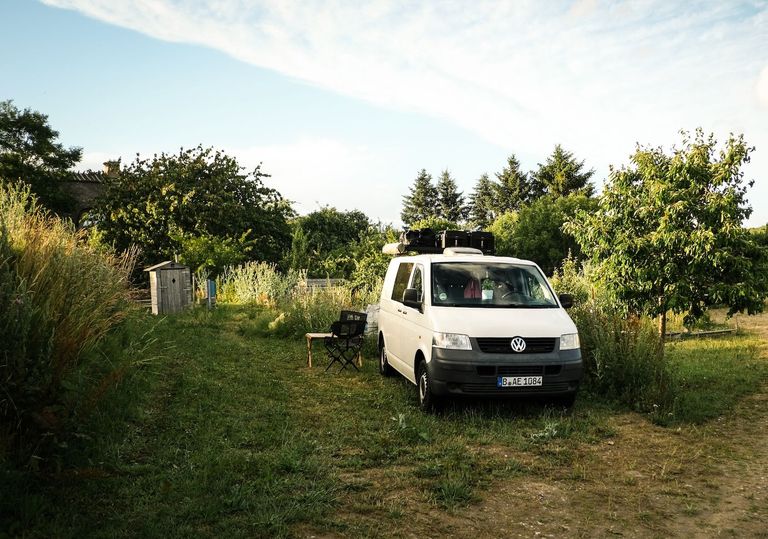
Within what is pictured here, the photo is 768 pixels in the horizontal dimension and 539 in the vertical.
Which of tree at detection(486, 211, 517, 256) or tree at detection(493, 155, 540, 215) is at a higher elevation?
tree at detection(493, 155, 540, 215)

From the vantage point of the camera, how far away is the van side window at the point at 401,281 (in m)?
8.69

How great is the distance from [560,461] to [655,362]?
2.93 metres

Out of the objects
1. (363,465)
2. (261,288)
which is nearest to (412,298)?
(363,465)

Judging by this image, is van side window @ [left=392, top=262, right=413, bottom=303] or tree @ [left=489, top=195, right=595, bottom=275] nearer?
van side window @ [left=392, top=262, right=413, bottom=303]

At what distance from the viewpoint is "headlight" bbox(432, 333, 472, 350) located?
6691mm

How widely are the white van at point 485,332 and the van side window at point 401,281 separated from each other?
0.32 m

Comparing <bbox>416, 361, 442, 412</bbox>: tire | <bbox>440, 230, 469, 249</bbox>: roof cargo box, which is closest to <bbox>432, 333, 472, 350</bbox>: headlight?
<bbox>416, 361, 442, 412</bbox>: tire

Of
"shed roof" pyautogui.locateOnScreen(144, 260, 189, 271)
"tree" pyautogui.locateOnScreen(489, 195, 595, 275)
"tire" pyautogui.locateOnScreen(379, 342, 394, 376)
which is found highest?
"tree" pyautogui.locateOnScreen(489, 195, 595, 275)

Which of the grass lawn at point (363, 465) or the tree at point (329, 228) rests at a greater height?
the tree at point (329, 228)

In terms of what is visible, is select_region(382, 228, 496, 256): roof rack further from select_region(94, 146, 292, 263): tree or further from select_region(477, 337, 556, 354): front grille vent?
select_region(94, 146, 292, 263): tree

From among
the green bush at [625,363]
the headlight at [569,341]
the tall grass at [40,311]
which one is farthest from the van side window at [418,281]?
the tall grass at [40,311]

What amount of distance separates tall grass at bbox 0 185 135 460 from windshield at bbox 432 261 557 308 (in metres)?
3.99

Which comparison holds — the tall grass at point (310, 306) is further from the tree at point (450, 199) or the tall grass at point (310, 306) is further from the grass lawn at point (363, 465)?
the tree at point (450, 199)

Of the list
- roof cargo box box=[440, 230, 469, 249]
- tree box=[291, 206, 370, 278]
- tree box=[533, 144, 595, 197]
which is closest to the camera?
roof cargo box box=[440, 230, 469, 249]
